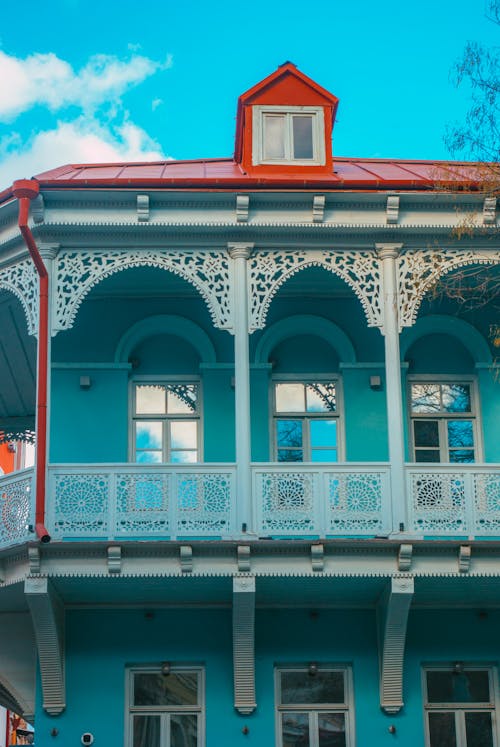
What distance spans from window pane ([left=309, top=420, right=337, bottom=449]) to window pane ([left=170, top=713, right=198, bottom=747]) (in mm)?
4008

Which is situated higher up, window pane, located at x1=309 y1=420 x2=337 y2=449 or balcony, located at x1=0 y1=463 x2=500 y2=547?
window pane, located at x1=309 y1=420 x2=337 y2=449

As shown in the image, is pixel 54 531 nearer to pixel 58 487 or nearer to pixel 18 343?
pixel 58 487

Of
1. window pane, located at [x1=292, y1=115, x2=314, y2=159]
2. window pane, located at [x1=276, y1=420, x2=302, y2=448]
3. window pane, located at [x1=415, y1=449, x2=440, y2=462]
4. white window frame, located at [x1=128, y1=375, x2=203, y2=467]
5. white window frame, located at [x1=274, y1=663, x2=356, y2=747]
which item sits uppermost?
window pane, located at [x1=292, y1=115, x2=314, y2=159]

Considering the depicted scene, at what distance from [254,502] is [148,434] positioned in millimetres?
2970

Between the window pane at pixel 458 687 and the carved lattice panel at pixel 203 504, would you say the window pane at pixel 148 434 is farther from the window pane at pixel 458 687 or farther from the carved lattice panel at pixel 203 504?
the window pane at pixel 458 687

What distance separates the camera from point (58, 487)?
1545cm

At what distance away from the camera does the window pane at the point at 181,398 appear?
1805cm

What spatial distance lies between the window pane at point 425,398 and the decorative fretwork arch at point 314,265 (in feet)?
7.16

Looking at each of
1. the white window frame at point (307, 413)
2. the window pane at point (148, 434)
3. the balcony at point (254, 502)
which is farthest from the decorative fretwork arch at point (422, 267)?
the window pane at point (148, 434)

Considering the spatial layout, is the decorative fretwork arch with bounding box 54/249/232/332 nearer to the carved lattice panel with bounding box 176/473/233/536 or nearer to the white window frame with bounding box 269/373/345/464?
the carved lattice panel with bounding box 176/473/233/536

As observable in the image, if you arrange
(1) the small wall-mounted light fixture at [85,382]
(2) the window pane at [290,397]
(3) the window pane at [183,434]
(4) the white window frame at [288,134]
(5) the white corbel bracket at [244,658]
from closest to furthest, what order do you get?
1. (5) the white corbel bracket at [244,658]
2. (1) the small wall-mounted light fixture at [85,382]
3. (3) the window pane at [183,434]
4. (2) the window pane at [290,397]
5. (4) the white window frame at [288,134]

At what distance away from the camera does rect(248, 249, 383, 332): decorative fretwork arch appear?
53.1 ft

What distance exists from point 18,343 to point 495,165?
7.70m

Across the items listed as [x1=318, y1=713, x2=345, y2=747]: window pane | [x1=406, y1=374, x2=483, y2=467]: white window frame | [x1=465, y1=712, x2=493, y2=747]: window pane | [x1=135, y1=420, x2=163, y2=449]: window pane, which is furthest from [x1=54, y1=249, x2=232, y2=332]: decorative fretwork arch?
[x1=465, y1=712, x2=493, y2=747]: window pane
